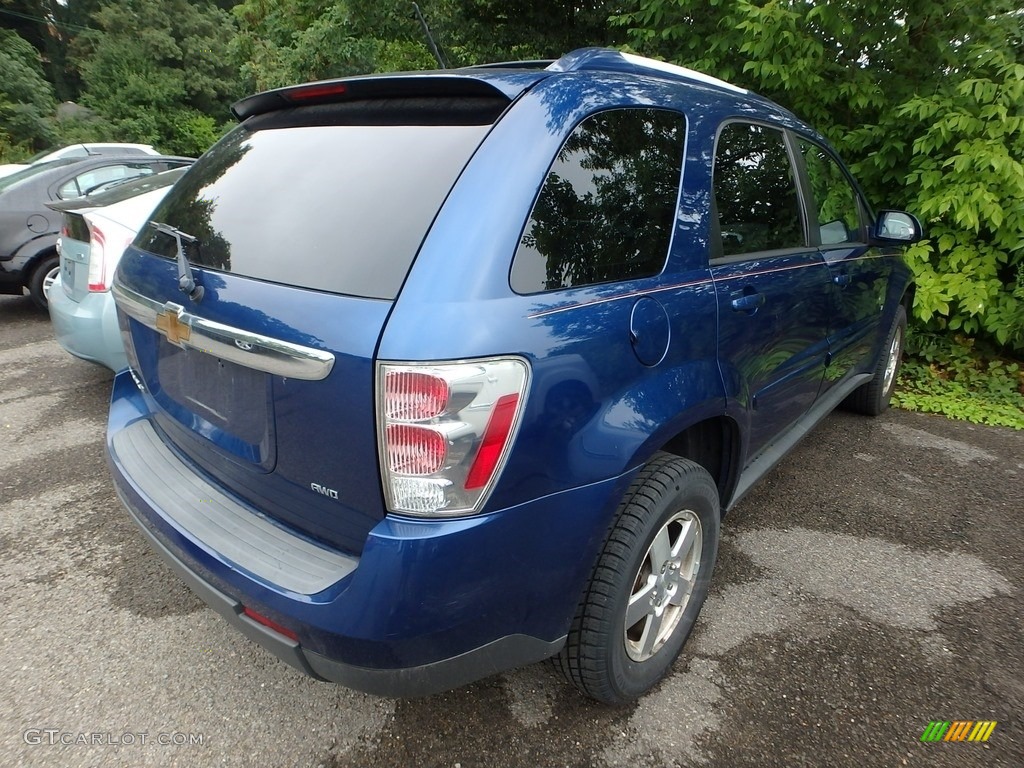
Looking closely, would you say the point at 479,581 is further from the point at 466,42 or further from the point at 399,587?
the point at 466,42

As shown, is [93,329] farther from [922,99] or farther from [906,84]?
[906,84]

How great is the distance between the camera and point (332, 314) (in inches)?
56.9

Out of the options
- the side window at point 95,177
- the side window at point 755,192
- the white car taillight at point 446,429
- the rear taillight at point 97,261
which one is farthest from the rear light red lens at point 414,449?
the side window at point 95,177

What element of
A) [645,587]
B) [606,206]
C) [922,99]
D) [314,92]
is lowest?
[645,587]

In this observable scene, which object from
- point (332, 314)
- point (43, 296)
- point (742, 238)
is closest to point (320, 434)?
point (332, 314)

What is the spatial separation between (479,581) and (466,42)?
344 inches

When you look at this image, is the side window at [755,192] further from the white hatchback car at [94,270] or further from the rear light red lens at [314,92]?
the white hatchback car at [94,270]

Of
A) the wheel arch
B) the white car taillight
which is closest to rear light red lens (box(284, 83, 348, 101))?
the white car taillight

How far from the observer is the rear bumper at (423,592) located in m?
1.38

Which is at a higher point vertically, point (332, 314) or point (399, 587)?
point (332, 314)

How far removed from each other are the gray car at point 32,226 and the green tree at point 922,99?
18.9 ft

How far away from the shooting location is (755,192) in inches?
96.1

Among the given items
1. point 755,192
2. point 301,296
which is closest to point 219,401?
point 301,296
